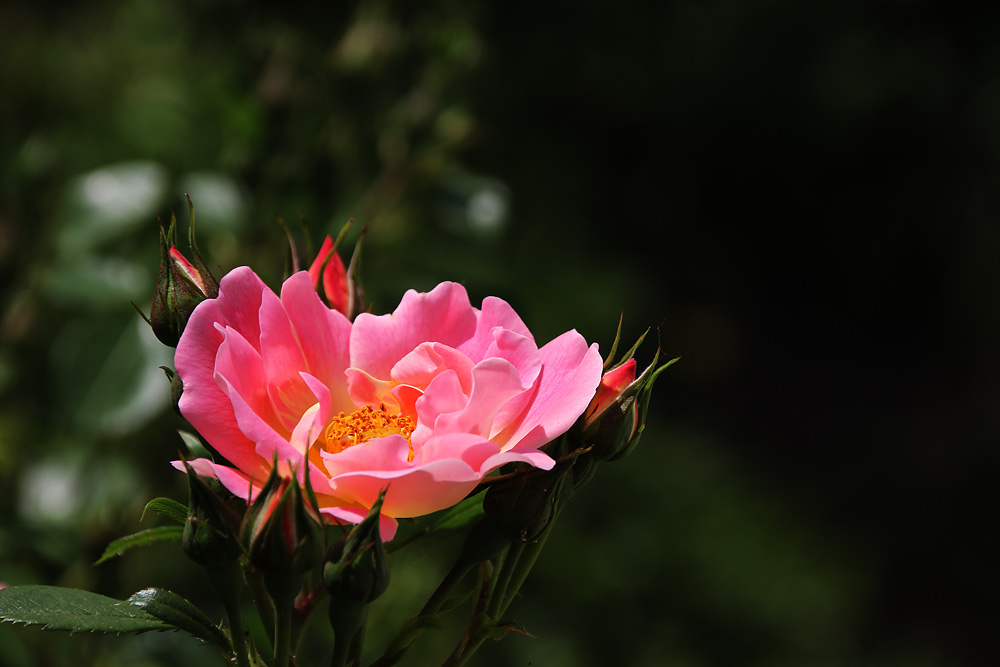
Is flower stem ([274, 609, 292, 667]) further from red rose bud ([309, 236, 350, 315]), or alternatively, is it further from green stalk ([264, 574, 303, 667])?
red rose bud ([309, 236, 350, 315])

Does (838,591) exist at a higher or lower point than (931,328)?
lower

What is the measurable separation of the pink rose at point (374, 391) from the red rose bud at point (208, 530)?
1 cm

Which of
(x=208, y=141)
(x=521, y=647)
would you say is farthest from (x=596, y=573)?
(x=208, y=141)

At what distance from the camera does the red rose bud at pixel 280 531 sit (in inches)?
12.2

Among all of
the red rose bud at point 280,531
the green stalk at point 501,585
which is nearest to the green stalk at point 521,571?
the green stalk at point 501,585

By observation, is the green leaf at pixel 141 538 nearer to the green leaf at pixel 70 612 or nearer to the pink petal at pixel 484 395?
the green leaf at pixel 70 612

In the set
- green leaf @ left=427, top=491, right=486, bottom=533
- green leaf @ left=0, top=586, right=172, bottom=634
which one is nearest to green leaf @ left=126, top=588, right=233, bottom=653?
green leaf @ left=0, top=586, right=172, bottom=634

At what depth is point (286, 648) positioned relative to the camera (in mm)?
345

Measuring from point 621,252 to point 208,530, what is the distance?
2.95 m

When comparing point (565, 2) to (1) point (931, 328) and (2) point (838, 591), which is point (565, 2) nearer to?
(2) point (838, 591)

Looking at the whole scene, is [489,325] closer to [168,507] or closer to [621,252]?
[168,507]

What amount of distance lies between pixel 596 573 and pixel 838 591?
2.57 feet

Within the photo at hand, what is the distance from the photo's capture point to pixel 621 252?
10.5 ft

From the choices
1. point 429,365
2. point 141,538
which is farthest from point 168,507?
point 429,365
